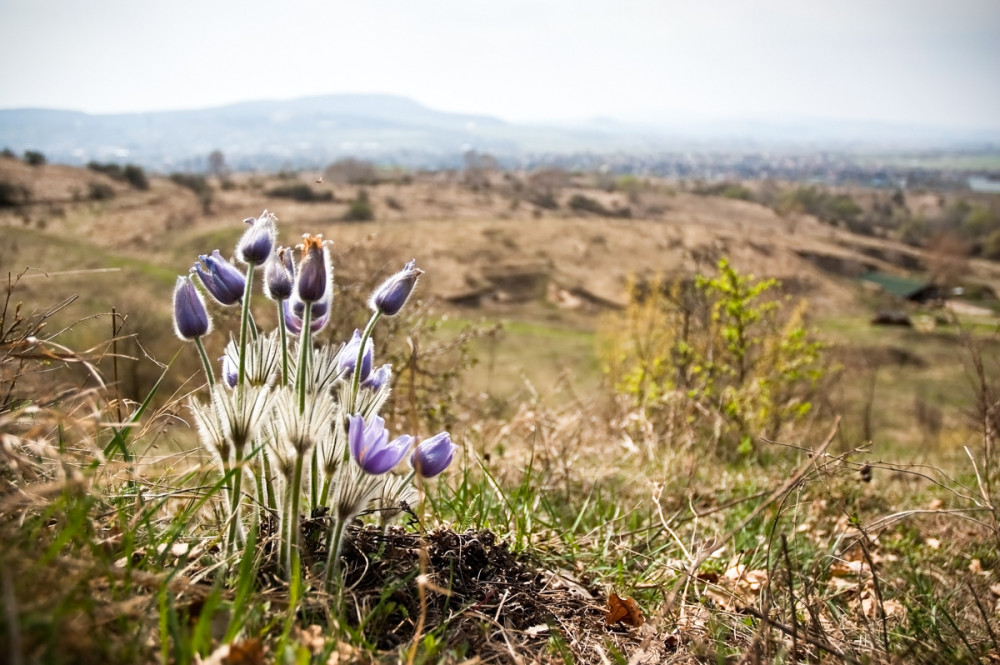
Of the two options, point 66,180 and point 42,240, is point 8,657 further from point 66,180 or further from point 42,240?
point 66,180

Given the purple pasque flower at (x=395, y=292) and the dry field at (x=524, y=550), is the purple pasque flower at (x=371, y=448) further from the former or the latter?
the purple pasque flower at (x=395, y=292)

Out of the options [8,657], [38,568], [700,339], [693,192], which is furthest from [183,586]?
[693,192]

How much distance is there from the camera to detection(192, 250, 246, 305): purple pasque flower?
194cm

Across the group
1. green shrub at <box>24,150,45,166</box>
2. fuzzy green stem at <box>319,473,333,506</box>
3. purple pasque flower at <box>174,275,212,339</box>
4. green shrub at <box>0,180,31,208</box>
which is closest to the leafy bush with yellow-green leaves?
fuzzy green stem at <box>319,473,333,506</box>

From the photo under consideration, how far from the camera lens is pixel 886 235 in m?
102

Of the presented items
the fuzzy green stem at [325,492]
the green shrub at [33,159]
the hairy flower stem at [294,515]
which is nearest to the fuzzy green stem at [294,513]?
the hairy flower stem at [294,515]

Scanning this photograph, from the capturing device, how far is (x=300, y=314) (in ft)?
7.08

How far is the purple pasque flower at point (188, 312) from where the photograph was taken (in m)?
1.88

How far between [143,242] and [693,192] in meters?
99.8

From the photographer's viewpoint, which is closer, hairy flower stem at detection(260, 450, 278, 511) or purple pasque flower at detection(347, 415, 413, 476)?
purple pasque flower at detection(347, 415, 413, 476)

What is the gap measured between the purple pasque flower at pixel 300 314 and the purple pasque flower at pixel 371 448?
39 cm

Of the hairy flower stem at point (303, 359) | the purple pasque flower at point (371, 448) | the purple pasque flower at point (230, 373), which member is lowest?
the purple pasque flower at point (371, 448)

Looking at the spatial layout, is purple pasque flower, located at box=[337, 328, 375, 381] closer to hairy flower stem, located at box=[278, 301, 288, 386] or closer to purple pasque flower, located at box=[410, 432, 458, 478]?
hairy flower stem, located at box=[278, 301, 288, 386]

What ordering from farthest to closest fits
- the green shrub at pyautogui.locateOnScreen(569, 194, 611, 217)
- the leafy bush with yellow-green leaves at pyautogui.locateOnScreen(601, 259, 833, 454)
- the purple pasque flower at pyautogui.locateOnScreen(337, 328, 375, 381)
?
the green shrub at pyautogui.locateOnScreen(569, 194, 611, 217) < the leafy bush with yellow-green leaves at pyautogui.locateOnScreen(601, 259, 833, 454) < the purple pasque flower at pyautogui.locateOnScreen(337, 328, 375, 381)
